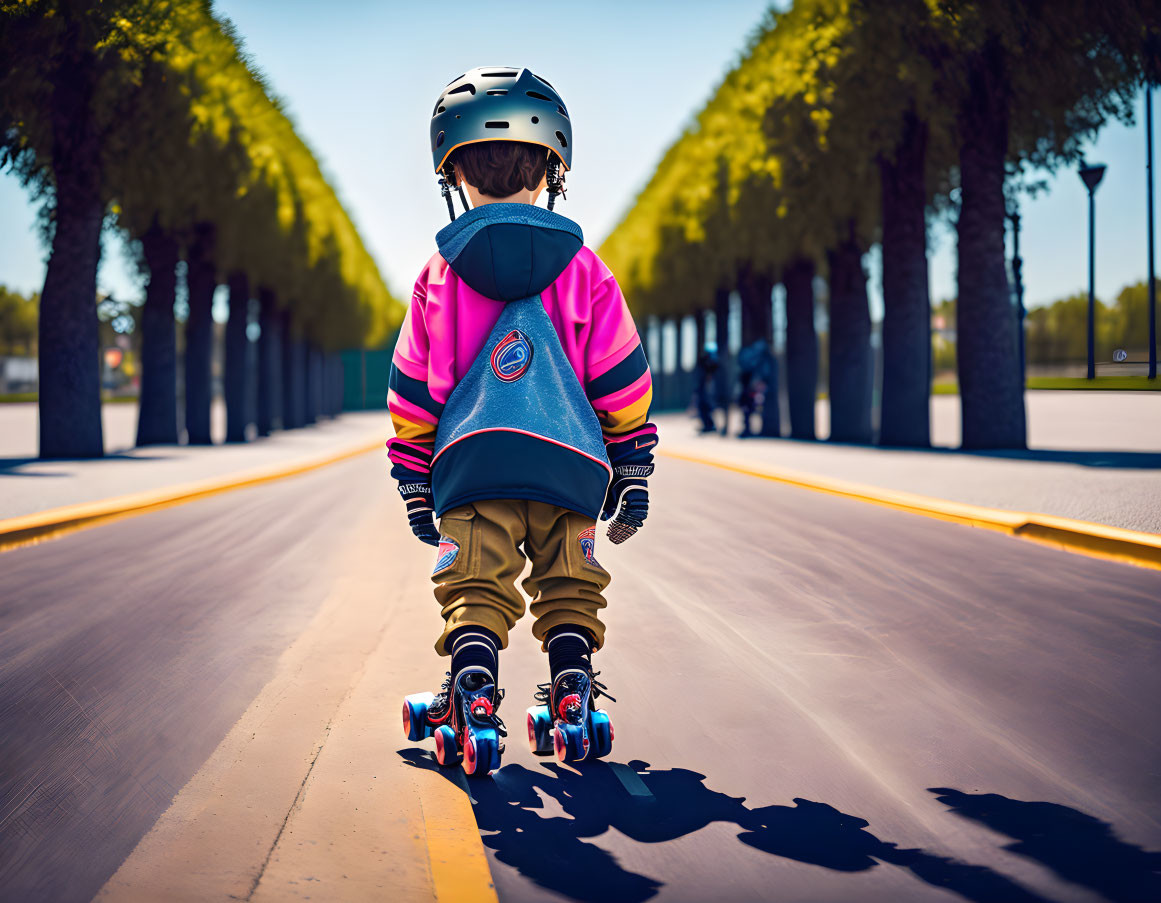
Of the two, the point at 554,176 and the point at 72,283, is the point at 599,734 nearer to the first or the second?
the point at 554,176

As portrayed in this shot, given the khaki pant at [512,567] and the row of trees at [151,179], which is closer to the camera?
the khaki pant at [512,567]

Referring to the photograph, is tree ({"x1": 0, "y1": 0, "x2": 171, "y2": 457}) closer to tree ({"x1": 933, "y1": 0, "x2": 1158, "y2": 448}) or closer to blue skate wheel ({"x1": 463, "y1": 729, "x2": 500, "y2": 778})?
tree ({"x1": 933, "y1": 0, "x2": 1158, "y2": 448})

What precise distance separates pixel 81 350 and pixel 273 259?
12403 millimetres

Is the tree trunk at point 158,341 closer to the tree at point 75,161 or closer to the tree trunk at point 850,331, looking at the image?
the tree at point 75,161

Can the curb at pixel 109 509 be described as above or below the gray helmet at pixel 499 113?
below

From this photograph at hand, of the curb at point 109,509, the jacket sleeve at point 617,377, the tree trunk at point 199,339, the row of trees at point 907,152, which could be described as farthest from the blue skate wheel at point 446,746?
the tree trunk at point 199,339

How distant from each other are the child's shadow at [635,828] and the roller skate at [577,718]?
6cm

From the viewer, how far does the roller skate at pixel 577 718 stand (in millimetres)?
3412

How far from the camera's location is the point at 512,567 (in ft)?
11.1

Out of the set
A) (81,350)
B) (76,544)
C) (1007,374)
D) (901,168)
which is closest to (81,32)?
(81,350)

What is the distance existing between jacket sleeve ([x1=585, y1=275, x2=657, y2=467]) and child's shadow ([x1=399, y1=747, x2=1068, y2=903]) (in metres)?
0.98

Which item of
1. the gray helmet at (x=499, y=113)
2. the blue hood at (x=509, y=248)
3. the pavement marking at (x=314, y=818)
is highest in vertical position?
the gray helmet at (x=499, y=113)

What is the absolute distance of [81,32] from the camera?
55.5 feet

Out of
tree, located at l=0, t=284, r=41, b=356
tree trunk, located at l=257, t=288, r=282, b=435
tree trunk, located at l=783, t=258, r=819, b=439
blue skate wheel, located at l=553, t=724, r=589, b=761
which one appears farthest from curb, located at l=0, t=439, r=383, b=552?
tree, located at l=0, t=284, r=41, b=356
